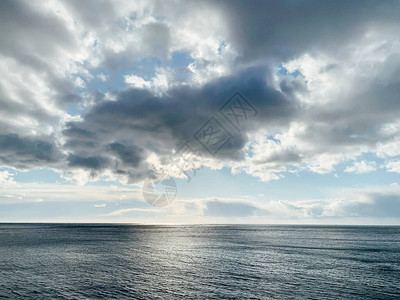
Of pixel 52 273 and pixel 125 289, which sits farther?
pixel 52 273

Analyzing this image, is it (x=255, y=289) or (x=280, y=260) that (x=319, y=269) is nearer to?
(x=280, y=260)

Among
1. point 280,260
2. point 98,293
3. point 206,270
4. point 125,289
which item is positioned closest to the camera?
point 98,293

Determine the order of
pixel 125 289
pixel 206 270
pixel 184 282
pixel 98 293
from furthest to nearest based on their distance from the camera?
1. pixel 206 270
2. pixel 184 282
3. pixel 125 289
4. pixel 98 293

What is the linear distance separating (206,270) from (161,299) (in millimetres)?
23460

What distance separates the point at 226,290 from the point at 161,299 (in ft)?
38.1

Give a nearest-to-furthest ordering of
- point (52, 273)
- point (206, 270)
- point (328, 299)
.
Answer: point (328, 299) → point (52, 273) → point (206, 270)

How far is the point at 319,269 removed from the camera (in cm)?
6450

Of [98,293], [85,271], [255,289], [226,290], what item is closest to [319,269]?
[255,289]

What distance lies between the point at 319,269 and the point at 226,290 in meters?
30.3

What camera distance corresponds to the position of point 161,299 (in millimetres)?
42188

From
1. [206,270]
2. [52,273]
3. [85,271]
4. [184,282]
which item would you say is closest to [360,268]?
[206,270]

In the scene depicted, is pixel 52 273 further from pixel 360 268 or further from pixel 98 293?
pixel 360 268

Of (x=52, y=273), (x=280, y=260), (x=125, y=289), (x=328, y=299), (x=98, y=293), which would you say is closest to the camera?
(x=328, y=299)

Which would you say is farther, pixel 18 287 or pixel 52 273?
pixel 52 273
